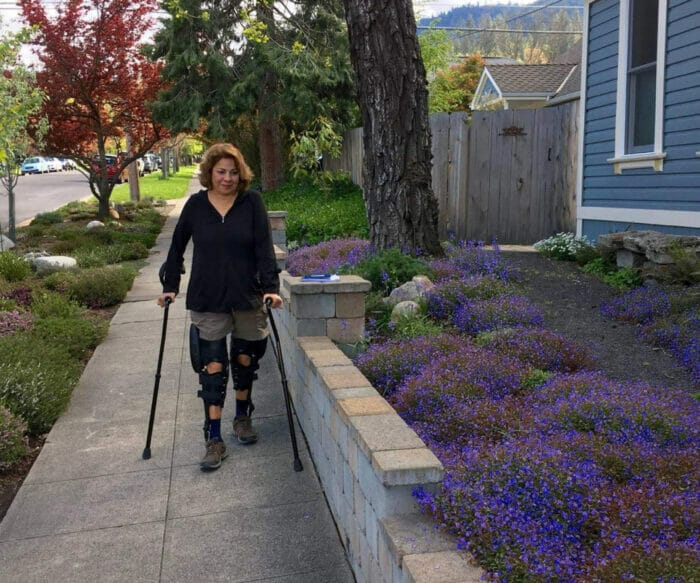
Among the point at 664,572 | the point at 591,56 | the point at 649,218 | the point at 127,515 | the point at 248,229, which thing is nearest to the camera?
the point at 664,572

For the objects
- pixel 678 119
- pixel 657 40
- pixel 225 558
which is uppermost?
pixel 657 40

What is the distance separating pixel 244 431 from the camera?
4.78 m

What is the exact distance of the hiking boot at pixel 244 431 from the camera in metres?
4.76

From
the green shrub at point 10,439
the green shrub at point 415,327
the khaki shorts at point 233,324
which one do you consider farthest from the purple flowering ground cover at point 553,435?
the green shrub at point 10,439

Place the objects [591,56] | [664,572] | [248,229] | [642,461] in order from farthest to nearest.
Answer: [591,56]
[248,229]
[642,461]
[664,572]

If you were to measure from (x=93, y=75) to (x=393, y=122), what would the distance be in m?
12.2

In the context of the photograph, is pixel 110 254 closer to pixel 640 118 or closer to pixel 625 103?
pixel 625 103

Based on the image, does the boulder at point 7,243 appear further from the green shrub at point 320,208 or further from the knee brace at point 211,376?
the knee brace at point 211,376

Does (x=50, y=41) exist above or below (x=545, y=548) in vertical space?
above

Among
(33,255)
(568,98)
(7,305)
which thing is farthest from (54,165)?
(7,305)

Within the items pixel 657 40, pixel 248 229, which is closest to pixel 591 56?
pixel 657 40

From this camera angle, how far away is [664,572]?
2.00 m

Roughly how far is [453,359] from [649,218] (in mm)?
5242

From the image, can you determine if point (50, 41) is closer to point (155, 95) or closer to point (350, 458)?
point (155, 95)
